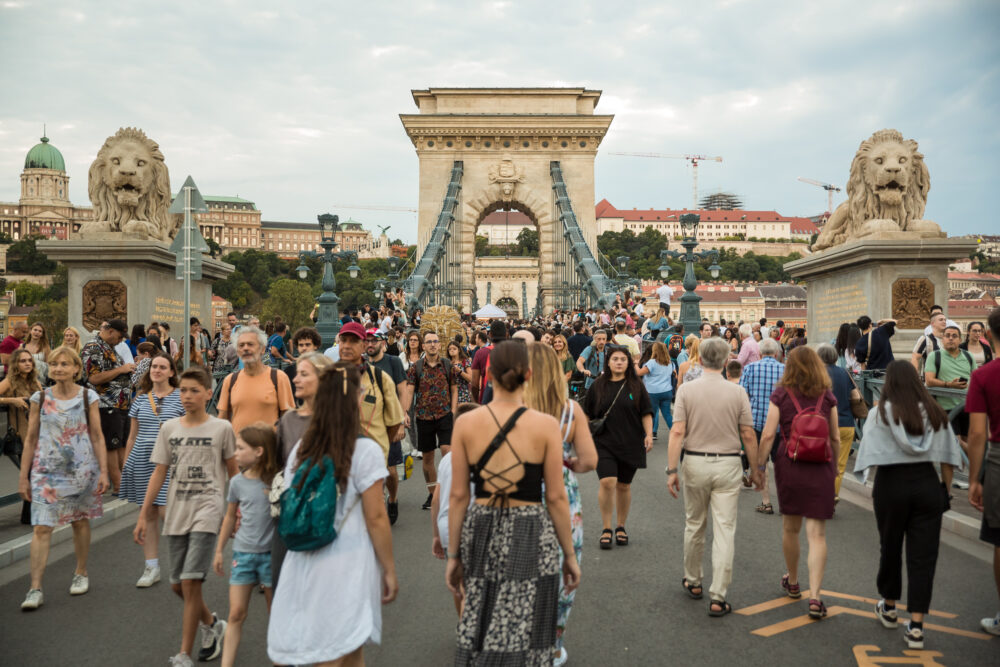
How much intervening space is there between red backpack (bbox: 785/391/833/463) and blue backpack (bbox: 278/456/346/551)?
3030 mm

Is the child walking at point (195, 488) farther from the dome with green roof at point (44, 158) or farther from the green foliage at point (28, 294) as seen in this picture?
the dome with green roof at point (44, 158)

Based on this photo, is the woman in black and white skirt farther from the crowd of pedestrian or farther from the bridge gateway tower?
the bridge gateway tower

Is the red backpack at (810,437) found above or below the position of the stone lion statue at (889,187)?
below

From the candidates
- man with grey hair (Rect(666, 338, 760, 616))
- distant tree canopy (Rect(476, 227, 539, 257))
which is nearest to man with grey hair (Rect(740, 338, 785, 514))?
man with grey hair (Rect(666, 338, 760, 616))

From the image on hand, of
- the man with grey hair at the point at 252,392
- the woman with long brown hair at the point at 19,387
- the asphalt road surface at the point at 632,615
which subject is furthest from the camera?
the woman with long brown hair at the point at 19,387

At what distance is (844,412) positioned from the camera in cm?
667

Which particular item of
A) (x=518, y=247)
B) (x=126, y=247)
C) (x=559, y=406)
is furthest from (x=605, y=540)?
(x=518, y=247)

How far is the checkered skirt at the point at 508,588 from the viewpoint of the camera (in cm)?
305

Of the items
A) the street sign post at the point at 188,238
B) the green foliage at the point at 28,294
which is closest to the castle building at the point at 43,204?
the green foliage at the point at 28,294

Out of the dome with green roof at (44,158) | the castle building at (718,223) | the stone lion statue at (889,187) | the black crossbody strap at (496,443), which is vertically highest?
the dome with green roof at (44,158)

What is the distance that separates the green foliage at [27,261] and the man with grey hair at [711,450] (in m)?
111

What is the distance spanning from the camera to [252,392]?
5.22 meters

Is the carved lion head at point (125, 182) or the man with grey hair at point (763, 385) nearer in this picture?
the man with grey hair at point (763, 385)

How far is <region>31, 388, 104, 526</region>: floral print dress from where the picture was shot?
5.00m
